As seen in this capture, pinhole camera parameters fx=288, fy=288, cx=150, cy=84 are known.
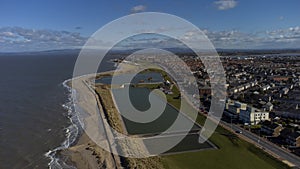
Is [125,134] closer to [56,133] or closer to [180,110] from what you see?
[56,133]

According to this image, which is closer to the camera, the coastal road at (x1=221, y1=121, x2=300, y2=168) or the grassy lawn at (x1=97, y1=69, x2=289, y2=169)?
the grassy lawn at (x1=97, y1=69, x2=289, y2=169)

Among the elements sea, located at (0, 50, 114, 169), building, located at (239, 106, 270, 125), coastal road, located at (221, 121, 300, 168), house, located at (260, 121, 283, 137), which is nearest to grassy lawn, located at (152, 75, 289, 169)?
coastal road, located at (221, 121, 300, 168)

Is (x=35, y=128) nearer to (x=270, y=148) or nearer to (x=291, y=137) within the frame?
(x=270, y=148)

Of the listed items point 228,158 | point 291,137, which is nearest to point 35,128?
point 228,158

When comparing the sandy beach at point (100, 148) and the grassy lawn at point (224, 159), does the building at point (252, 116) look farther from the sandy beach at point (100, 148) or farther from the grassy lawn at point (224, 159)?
the sandy beach at point (100, 148)

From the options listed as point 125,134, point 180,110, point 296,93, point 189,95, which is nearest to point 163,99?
point 189,95

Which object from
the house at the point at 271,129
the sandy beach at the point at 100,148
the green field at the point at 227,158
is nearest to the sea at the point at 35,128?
the sandy beach at the point at 100,148

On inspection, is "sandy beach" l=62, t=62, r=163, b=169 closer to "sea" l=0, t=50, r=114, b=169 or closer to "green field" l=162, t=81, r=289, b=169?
"sea" l=0, t=50, r=114, b=169
